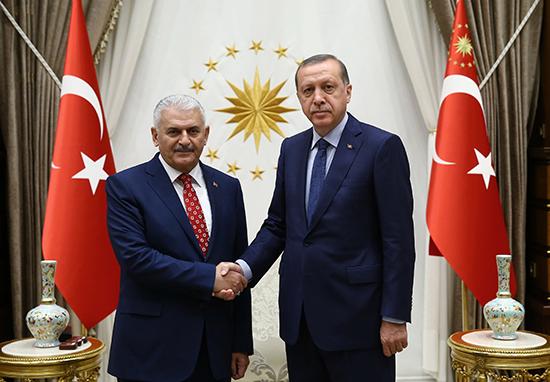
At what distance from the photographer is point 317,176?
2.20 m

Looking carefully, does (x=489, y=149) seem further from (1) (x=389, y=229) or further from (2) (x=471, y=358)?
(1) (x=389, y=229)

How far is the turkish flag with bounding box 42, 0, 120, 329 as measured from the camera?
3.38 m

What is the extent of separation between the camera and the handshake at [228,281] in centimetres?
212

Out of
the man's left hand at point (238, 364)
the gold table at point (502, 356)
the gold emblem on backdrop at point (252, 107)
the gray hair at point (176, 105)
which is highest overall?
the gold emblem on backdrop at point (252, 107)

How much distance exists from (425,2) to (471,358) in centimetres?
252

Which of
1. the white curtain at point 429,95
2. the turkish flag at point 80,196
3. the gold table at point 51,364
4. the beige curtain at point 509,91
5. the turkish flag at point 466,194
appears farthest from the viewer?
the white curtain at point 429,95

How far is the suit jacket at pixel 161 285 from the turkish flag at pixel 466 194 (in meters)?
1.78

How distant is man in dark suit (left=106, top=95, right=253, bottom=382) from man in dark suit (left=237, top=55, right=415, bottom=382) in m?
0.26

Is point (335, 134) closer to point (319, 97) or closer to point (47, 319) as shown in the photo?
point (319, 97)

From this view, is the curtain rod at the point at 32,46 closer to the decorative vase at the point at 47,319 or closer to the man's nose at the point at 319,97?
the decorative vase at the point at 47,319

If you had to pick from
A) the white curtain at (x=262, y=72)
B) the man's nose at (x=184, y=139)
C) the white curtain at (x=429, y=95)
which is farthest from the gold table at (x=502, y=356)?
the man's nose at (x=184, y=139)

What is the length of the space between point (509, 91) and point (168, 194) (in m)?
2.77

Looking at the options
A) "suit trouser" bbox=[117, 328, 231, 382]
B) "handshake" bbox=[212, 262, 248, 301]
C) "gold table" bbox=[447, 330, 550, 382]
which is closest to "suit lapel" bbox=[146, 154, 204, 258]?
"handshake" bbox=[212, 262, 248, 301]

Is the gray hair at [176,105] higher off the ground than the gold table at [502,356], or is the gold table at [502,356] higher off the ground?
the gray hair at [176,105]
